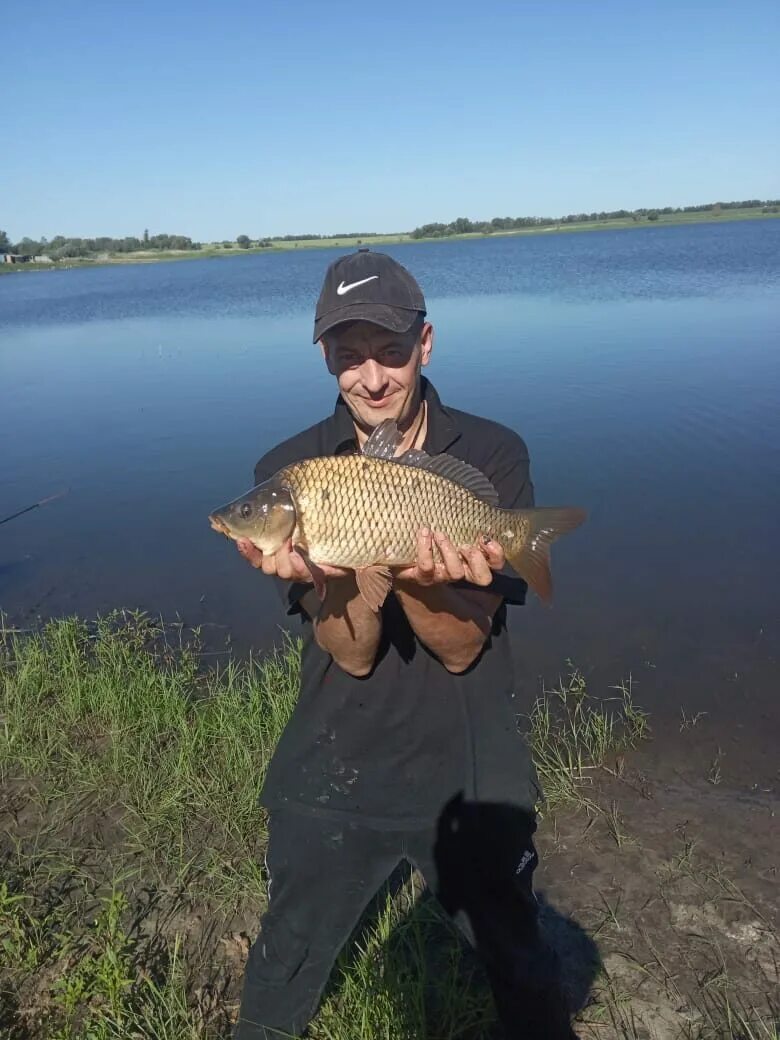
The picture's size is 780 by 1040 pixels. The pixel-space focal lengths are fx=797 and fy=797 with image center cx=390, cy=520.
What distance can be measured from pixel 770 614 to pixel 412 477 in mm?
4214

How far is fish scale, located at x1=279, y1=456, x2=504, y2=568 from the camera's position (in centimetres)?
221

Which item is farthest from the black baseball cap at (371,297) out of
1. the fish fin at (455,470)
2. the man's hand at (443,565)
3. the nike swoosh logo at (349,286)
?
the man's hand at (443,565)

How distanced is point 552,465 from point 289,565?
656 cm

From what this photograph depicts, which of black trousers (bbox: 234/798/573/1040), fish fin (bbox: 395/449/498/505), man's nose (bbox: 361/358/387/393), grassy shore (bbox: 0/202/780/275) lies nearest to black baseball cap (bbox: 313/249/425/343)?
man's nose (bbox: 361/358/387/393)

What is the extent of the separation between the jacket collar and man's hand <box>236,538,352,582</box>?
347 mm

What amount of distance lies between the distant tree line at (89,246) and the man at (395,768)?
272 feet

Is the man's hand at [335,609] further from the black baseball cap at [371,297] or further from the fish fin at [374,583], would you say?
the black baseball cap at [371,297]

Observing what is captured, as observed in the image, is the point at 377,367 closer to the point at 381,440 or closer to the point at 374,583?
the point at 381,440

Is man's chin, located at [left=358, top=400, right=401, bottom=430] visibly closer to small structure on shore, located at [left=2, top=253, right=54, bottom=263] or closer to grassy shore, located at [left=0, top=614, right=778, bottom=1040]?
grassy shore, located at [left=0, top=614, right=778, bottom=1040]

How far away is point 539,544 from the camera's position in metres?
2.39

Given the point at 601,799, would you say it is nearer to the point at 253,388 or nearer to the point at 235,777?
the point at 235,777

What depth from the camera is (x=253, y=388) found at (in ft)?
41.5

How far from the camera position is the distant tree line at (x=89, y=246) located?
3142 inches

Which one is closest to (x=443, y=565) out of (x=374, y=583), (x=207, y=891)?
(x=374, y=583)
